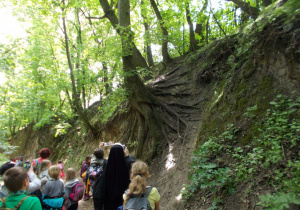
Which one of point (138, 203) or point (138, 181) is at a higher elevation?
point (138, 181)

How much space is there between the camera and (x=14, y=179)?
2.60 meters

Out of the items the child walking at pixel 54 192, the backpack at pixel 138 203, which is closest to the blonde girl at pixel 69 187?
the child walking at pixel 54 192

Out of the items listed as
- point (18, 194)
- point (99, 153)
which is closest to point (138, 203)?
point (18, 194)

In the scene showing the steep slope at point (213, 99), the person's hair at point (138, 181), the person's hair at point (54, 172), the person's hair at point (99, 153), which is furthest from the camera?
the person's hair at point (99, 153)

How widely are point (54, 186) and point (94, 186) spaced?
0.80m

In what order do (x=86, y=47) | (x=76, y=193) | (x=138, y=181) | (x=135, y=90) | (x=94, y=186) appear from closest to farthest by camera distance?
(x=138, y=181)
(x=94, y=186)
(x=76, y=193)
(x=135, y=90)
(x=86, y=47)

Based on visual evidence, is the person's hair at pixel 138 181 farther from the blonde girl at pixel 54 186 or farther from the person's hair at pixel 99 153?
the person's hair at pixel 99 153

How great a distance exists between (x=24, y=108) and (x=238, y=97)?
15.9 m

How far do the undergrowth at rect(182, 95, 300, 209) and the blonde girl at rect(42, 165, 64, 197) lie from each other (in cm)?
261

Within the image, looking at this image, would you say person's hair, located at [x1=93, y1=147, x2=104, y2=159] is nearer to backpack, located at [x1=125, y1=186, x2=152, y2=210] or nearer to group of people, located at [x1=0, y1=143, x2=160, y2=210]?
group of people, located at [x1=0, y1=143, x2=160, y2=210]

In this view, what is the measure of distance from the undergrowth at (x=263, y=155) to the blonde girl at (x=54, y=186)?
261 centimetres

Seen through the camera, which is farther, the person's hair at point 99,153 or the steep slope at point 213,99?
the person's hair at point 99,153

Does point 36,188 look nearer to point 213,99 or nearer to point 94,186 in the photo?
point 94,186

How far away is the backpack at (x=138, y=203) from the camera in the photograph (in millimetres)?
2609
